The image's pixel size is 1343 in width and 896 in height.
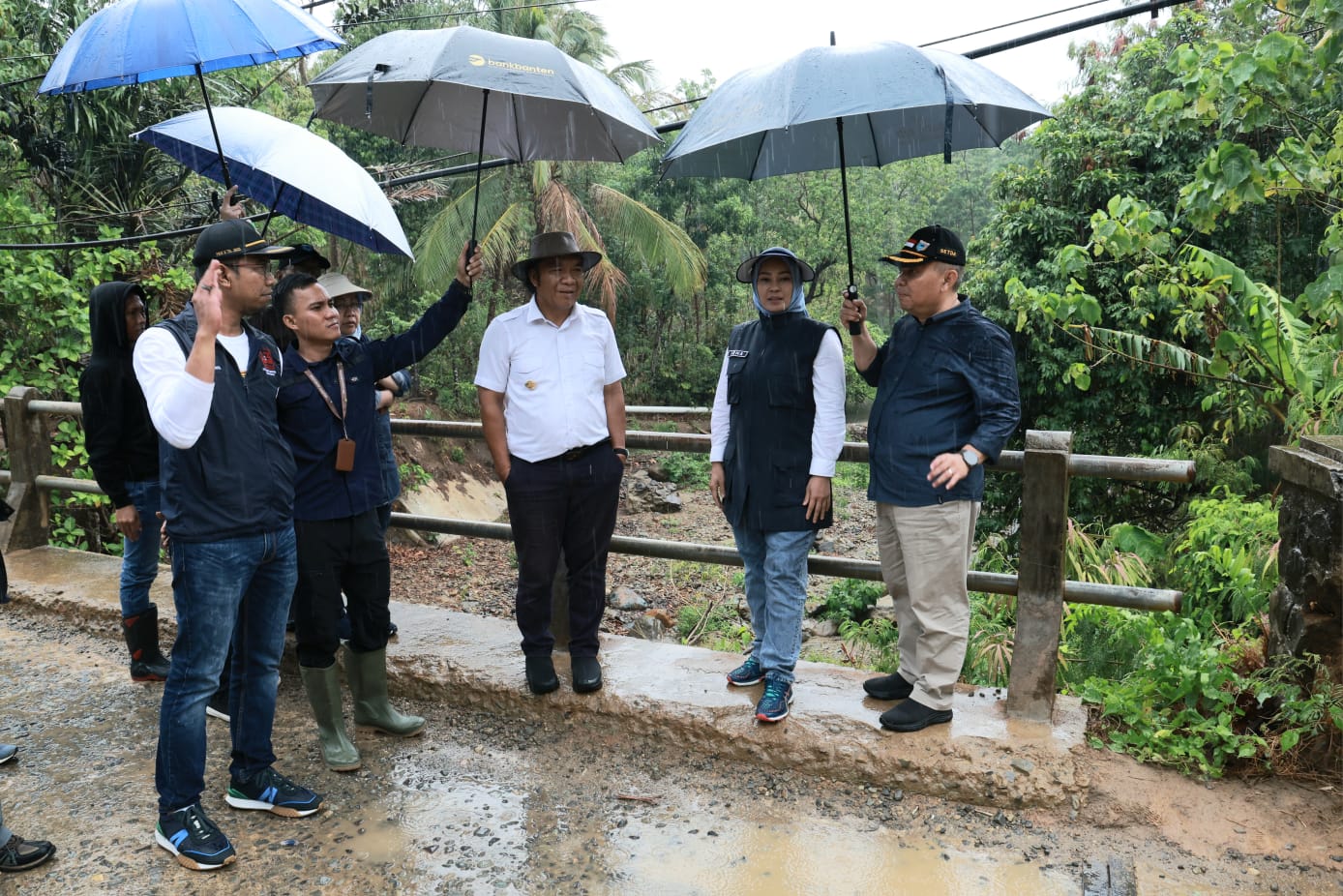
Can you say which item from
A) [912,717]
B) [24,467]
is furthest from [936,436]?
[24,467]

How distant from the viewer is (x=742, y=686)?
3748 millimetres

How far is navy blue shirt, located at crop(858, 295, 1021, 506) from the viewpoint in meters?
3.17

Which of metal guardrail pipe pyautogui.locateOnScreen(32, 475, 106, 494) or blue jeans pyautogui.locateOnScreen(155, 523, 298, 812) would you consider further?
metal guardrail pipe pyautogui.locateOnScreen(32, 475, 106, 494)

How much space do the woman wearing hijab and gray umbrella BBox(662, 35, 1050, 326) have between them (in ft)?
0.91

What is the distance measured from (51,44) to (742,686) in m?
9.21

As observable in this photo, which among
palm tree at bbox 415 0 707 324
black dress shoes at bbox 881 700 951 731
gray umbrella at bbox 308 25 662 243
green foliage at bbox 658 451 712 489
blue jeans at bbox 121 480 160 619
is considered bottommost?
green foliage at bbox 658 451 712 489

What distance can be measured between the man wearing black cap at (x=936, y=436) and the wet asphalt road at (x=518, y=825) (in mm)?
491

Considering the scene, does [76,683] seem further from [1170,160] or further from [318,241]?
[1170,160]

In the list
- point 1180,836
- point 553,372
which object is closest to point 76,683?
point 553,372

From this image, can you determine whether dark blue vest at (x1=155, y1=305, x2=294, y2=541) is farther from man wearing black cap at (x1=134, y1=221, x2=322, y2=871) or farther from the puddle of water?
the puddle of water

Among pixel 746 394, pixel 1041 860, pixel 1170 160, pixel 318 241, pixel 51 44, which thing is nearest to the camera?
pixel 1041 860

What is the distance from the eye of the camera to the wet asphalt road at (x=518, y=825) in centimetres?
276

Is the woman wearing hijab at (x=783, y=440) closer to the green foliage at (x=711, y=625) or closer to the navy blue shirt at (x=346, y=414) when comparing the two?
the navy blue shirt at (x=346, y=414)

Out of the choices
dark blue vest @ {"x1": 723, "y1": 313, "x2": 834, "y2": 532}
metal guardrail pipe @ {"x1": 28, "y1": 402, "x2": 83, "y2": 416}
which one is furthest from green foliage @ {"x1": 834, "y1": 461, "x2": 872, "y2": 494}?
dark blue vest @ {"x1": 723, "y1": 313, "x2": 834, "y2": 532}
